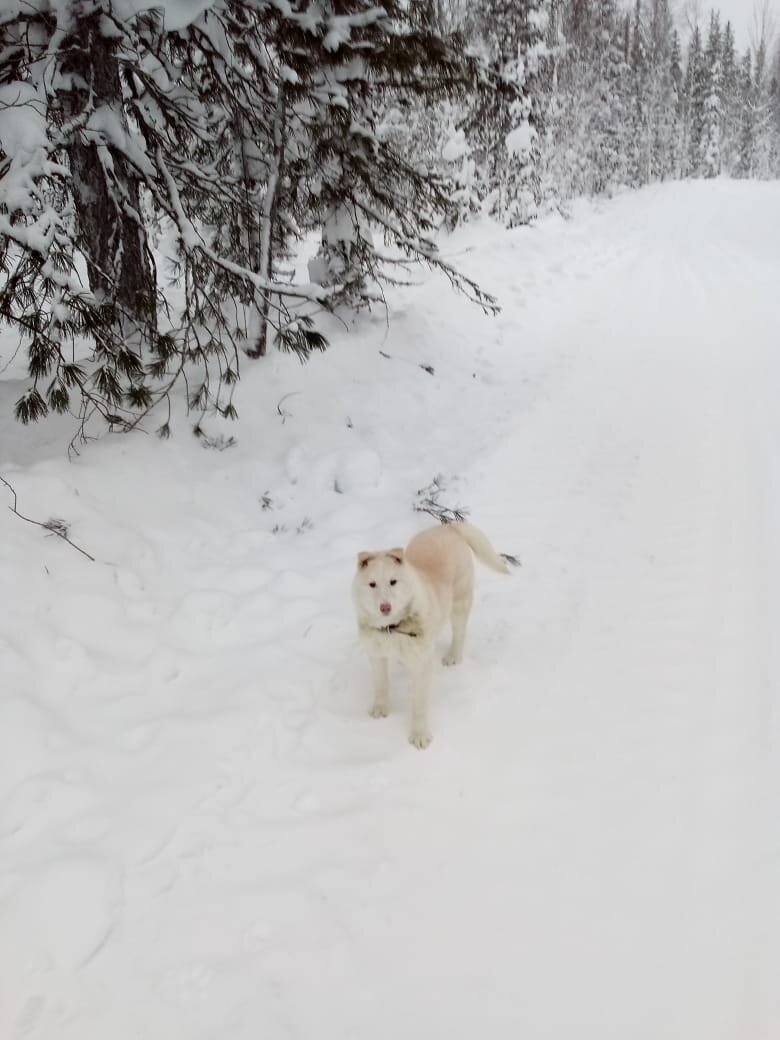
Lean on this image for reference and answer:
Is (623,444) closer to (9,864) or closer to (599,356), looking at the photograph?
(599,356)

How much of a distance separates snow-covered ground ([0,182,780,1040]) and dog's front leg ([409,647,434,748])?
0.39ft

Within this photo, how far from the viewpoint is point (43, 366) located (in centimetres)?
444

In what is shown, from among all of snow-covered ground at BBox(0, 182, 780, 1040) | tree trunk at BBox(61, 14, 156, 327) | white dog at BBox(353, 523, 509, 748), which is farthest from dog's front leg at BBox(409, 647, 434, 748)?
tree trunk at BBox(61, 14, 156, 327)

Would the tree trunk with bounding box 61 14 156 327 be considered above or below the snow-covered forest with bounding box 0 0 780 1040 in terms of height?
above

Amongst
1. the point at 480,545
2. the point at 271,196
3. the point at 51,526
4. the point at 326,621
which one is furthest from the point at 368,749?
the point at 271,196

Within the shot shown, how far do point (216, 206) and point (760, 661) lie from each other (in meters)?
6.66

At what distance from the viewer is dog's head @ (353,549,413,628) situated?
11.1 ft

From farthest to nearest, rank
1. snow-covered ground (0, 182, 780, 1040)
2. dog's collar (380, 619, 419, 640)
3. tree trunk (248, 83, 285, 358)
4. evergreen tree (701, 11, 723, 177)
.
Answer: evergreen tree (701, 11, 723, 177) → tree trunk (248, 83, 285, 358) → dog's collar (380, 619, 419, 640) → snow-covered ground (0, 182, 780, 1040)

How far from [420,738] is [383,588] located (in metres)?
0.99

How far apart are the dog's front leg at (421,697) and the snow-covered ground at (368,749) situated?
120 mm

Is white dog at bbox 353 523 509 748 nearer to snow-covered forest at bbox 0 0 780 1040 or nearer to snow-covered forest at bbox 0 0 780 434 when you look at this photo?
snow-covered forest at bbox 0 0 780 1040

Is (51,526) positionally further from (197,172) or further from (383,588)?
(197,172)

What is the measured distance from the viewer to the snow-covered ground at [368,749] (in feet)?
8.38

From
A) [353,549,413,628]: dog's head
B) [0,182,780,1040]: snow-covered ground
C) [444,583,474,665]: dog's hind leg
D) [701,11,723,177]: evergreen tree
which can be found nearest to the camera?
[0,182,780,1040]: snow-covered ground
